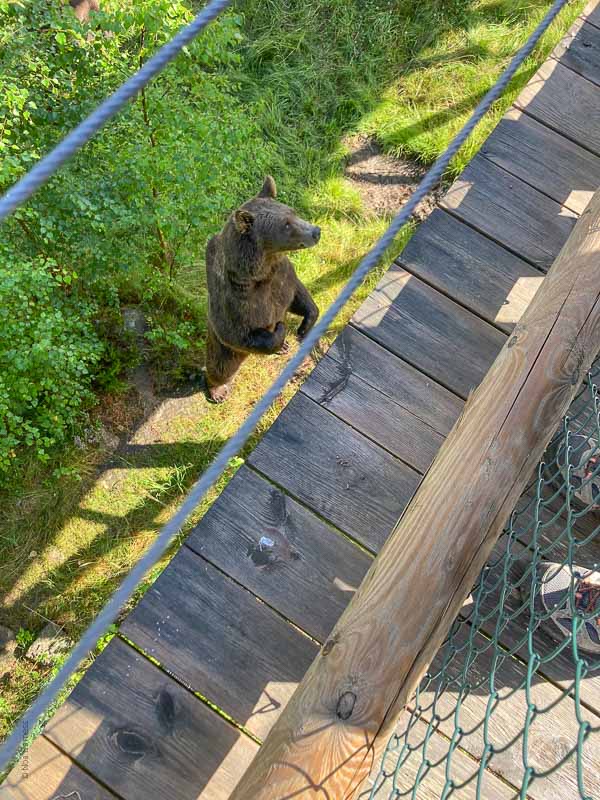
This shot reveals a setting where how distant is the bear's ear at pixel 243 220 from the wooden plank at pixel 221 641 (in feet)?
4.85

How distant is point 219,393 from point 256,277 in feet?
5.53

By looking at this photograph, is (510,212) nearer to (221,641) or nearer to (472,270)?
(472,270)

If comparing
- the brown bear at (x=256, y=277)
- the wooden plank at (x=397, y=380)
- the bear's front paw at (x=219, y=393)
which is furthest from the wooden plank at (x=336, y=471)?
the bear's front paw at (x=219, y=393)

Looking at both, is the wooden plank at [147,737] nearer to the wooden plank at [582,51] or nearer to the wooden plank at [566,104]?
the wooden plank at [566,104]

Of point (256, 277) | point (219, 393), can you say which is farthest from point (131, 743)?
point (219, 393)

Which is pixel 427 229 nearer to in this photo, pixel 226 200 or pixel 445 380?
pixel 445 380

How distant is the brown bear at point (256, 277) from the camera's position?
3.26m

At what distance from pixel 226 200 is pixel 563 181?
72.9 inches

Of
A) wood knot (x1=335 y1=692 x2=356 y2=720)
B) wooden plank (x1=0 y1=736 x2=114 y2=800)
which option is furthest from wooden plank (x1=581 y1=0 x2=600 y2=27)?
wooden plank (x1=0 y1=736 x2=114 y2=800)

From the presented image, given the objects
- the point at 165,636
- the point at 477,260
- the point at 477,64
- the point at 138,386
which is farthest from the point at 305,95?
the point at 165,636

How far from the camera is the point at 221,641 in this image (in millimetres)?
2658

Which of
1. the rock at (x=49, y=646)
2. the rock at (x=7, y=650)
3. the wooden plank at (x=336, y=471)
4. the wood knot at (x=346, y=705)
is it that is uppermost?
the wood knot at (x=346, y=705)

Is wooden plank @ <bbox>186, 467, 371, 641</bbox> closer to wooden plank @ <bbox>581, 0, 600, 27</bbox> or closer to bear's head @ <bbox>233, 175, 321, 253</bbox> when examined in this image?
bear's head @ <bbox>233, 175, 321, 253</bbox>

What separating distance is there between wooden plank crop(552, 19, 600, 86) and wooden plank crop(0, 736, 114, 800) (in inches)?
160
